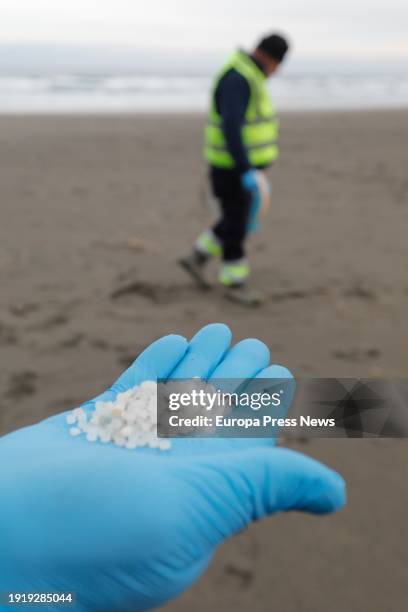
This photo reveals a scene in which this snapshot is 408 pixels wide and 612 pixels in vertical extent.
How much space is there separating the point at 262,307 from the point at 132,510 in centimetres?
268

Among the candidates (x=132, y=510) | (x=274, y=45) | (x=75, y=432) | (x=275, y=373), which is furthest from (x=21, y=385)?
(x=274, y=45)

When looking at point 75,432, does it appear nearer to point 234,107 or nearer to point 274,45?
point 234,107

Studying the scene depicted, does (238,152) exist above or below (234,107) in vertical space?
below

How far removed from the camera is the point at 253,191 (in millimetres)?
3705

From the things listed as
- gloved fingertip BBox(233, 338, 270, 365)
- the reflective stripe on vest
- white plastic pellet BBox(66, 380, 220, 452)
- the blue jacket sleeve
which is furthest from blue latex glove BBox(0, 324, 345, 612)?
the reflective stripe on vest

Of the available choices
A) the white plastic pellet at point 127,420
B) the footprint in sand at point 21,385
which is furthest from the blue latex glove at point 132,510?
the footprint in sand at point 21,385

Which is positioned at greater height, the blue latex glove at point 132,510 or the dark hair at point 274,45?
the dark hair at point 274,45

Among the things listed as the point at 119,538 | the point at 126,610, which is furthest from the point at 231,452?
the point at 126,610

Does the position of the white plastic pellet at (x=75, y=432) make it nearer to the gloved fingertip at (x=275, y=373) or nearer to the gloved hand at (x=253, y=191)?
the gloved fingertip at (x=275, y=373)

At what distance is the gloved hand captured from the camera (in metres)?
3.60

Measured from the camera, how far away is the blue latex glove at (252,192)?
11.8 feet

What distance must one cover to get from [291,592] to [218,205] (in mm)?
2804

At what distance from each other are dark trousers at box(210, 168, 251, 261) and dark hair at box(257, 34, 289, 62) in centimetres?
75

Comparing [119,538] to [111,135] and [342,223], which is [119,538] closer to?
[342,223]
